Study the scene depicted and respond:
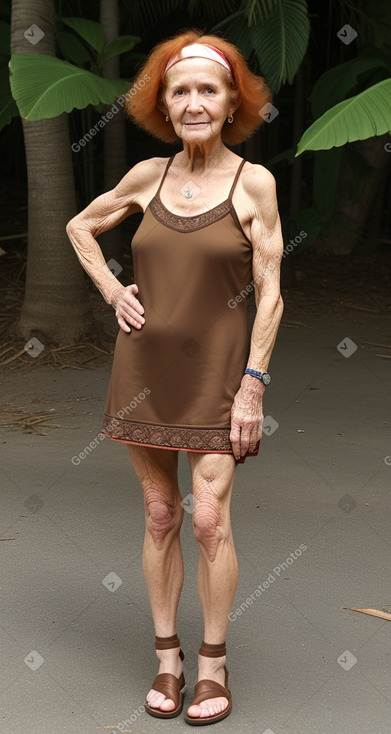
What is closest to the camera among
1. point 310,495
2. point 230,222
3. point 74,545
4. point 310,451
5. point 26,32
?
point 230,222

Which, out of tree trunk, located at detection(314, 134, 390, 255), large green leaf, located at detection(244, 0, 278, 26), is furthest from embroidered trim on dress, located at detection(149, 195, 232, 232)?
tree trunk, located at detection(314, 134, 390, 255)

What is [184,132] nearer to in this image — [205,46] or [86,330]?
[205,46]

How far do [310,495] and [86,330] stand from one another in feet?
11.2

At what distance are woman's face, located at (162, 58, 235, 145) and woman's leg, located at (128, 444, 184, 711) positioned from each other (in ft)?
3.46

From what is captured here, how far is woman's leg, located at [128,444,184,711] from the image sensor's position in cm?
357

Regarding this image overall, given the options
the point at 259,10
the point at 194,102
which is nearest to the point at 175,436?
the point at 194,102

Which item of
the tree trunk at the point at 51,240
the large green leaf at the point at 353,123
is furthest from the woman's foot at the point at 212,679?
the tree trunk at the point at 51,240

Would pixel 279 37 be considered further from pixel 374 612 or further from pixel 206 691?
pixel 206 691

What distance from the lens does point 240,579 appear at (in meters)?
4.62

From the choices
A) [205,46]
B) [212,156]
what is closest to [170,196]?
[212,156]

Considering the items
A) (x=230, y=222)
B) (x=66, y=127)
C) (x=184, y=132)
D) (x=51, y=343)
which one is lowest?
(x=51, y=343)

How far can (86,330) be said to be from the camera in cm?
864

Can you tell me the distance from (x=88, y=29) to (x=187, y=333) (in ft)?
19.7

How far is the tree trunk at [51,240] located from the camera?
8.45m
